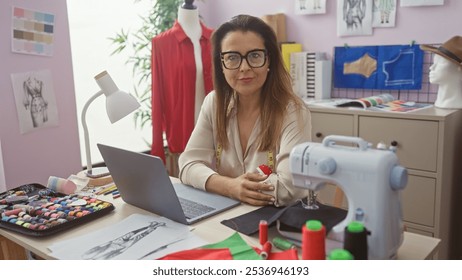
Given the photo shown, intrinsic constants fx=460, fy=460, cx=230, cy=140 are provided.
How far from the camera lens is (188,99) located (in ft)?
9.12

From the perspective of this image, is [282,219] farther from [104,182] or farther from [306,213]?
[104,182]

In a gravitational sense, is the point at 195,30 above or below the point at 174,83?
above

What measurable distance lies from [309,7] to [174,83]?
1041 mm

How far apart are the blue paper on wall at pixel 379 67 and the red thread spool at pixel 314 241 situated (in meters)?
1.96

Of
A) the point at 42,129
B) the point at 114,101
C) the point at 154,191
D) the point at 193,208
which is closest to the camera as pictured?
the point at 154,191

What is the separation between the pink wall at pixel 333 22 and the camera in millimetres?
2533

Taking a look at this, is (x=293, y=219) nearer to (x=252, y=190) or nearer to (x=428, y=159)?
(x=252, y=190)

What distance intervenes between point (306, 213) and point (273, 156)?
57 cm

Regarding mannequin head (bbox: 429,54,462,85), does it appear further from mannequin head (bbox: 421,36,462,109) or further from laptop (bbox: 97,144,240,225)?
laptop (bbox: 97,144,240,225)

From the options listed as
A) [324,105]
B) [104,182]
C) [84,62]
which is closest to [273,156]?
[104,182]

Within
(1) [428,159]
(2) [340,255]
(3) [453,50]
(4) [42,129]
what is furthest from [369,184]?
(4) [42,129]

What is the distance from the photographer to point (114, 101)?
1729 millimetres

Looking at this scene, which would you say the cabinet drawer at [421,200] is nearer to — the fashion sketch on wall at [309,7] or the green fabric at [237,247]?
the fashion sketch on wall at [309,7]

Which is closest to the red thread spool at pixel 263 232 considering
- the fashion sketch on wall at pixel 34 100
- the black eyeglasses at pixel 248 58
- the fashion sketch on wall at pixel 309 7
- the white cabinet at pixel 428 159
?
the black eyeglasses at pixel 248 58
